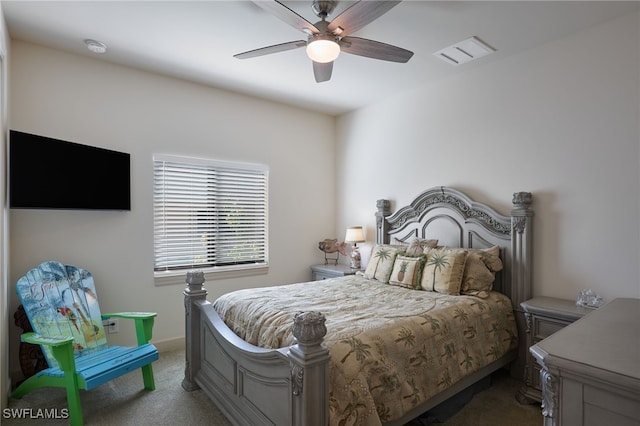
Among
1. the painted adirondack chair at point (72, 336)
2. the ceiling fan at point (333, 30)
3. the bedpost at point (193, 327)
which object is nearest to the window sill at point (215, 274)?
the painted adirondack chair at point (72, 336)

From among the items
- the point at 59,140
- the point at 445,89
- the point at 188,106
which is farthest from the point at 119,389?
the point at 445,89

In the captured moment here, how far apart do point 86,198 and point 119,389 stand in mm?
1587

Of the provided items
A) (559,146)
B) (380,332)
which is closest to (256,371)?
(380,332)

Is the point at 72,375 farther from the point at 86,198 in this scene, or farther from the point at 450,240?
the point at 450,240

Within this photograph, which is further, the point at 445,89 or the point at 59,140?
the point at 445,89

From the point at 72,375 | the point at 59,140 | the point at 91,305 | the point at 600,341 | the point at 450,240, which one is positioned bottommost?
the point at 72,375

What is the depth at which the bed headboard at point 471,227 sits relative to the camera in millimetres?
2915

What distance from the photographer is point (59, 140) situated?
9.02 ft

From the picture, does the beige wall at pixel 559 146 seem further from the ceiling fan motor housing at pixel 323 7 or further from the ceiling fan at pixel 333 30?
the ceiling fan motor housing at pixel 323 7

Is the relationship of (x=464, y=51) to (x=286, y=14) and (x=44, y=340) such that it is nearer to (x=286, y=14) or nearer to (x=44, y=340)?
(x=286, y=14)

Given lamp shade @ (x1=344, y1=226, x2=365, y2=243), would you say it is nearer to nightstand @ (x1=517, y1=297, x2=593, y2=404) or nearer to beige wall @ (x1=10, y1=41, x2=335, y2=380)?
beige wall @ (x1=10, y1=41, x2=335, y2=380)

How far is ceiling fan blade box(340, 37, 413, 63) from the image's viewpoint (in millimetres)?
2229

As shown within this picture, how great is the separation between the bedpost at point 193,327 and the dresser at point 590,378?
2.33m

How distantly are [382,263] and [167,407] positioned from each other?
2.12 meters
